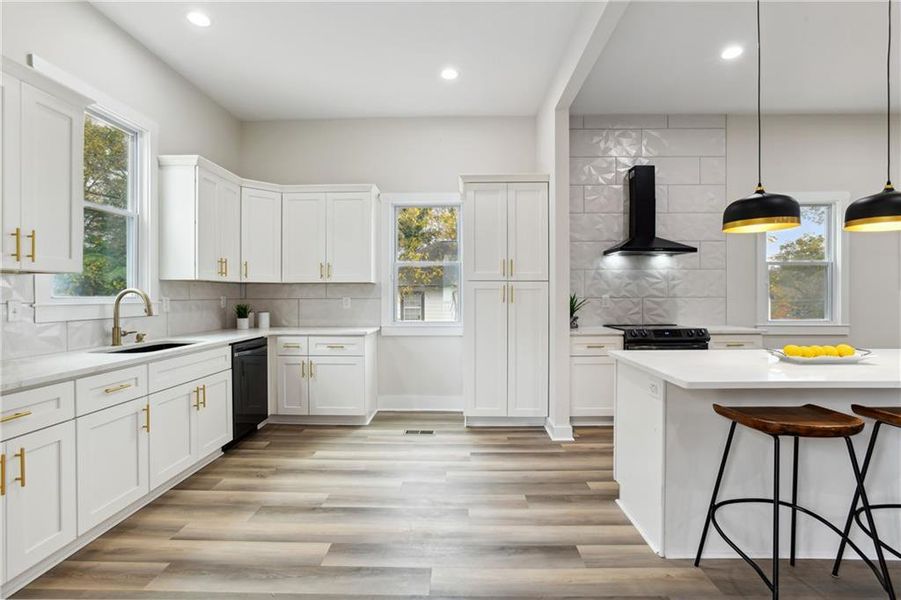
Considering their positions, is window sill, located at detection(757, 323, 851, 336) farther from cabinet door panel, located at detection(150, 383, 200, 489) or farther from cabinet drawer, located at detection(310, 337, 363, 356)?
cabinet door panel, located at detection(150, 383, 200, 489)

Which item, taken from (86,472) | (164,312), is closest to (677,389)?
(86,472)

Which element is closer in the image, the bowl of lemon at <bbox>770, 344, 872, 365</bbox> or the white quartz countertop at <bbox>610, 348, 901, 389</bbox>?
the white quartz countertop at <bbox>610, 348, 901, 389</bbox>

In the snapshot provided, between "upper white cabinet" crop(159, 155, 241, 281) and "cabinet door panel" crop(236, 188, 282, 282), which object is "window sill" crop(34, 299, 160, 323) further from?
"cabinet door panel" crop(236, 188, 282, 282)

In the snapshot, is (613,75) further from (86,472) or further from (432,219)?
(86,472)

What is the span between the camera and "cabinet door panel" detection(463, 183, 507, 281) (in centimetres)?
391

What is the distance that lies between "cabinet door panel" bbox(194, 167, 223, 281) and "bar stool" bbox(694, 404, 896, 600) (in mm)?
3629

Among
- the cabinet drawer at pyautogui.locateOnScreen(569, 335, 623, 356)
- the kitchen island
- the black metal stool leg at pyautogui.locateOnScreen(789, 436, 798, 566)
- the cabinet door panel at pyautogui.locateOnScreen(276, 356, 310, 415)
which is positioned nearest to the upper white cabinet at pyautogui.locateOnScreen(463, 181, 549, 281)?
the cabinet drawer at pyautogui.locateOnScreen(569, 335, 623, 356)

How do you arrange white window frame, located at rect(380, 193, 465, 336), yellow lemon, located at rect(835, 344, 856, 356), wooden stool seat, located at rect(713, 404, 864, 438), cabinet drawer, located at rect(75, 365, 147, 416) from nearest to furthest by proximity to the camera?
wooden stool seat, located at rect(713, 404, 864, 438) → cabinet drawer, located at rect(75, 365, 147, 416) → yellow lemon, located at rect(835, 344, 856, 356) → white window frame, located at rect(380, 193, 465, 336)

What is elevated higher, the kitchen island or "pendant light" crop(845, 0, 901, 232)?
"pendant light" crop(845, 0, 901, 232)

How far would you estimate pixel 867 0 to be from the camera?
2.82 meters

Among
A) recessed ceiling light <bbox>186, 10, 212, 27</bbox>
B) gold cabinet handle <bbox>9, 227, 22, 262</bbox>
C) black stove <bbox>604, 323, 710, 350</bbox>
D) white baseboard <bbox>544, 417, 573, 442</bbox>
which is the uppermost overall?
recessed ceiling light <bbox>186, 10, 212, 27</bbox>

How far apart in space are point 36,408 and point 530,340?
3.23m

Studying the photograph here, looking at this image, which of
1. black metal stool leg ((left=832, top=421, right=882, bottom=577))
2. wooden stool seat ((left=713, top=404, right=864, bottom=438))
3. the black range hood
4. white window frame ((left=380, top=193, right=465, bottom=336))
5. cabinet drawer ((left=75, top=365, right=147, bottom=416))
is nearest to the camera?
wooden stool seat ((left=713, top=404, right=864, bottom=438))

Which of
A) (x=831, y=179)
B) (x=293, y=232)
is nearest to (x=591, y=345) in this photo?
(x=293, y=232)
